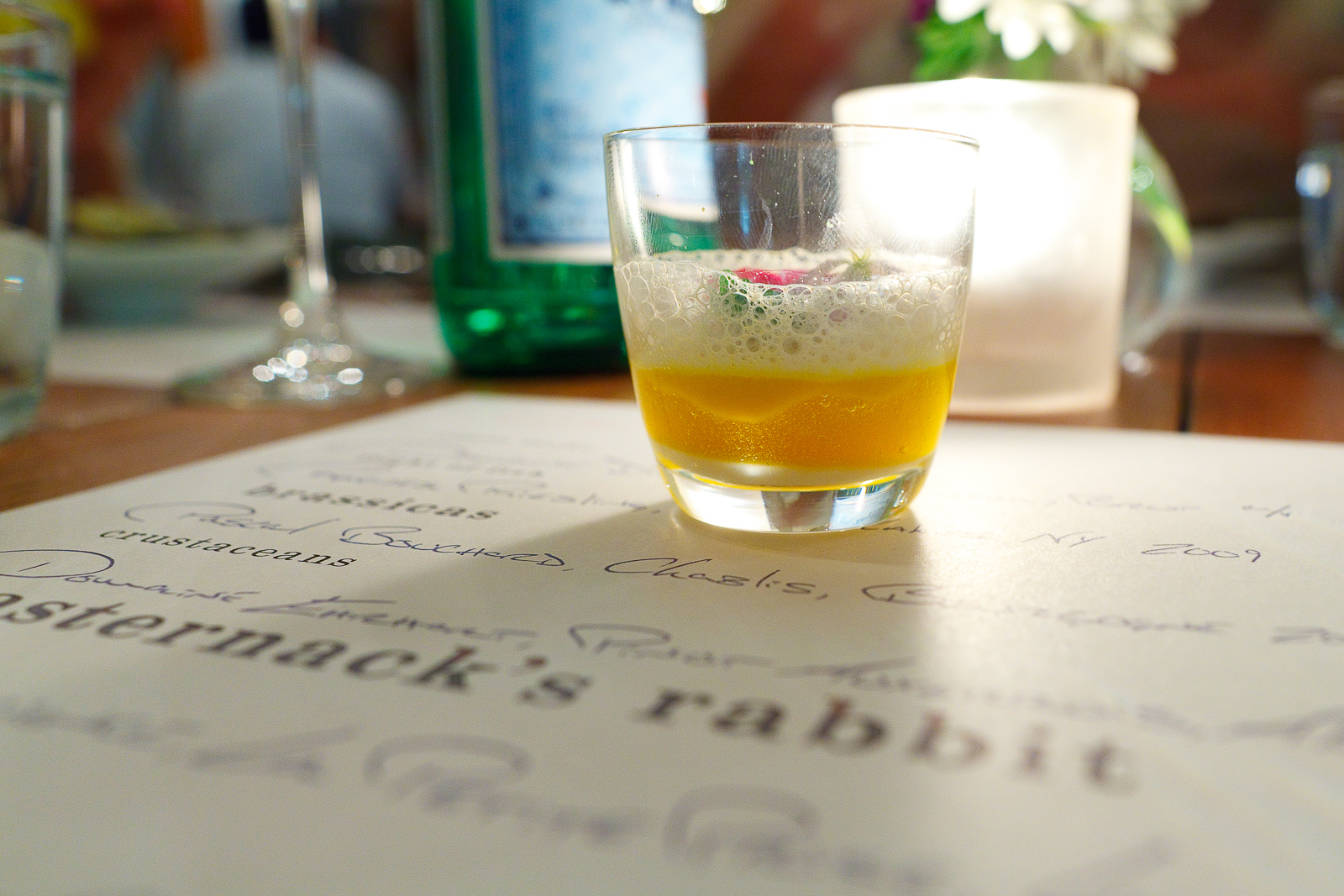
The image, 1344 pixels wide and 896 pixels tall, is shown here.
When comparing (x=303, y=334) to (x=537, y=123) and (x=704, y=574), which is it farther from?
(x=704, y=574)

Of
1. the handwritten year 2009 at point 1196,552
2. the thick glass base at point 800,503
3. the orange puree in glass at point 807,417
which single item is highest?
the orange puree in glass at point 807,417

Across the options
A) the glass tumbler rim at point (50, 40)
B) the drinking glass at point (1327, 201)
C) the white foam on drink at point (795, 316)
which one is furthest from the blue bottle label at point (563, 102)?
the drinking glass at point (1327, 201)

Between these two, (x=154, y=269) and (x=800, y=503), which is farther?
(x=154, y=269)

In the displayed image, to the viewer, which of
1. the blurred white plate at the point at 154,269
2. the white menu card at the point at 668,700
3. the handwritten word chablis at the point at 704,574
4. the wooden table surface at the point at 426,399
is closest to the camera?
the white menu card at the point at 668,700

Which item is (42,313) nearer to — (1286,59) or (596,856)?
(596,856)

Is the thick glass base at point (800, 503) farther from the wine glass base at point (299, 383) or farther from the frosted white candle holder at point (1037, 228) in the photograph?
the wine glass base at point (299, 383)

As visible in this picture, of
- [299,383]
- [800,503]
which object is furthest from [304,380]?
[800,503]

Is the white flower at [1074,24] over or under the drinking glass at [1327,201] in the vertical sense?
over
